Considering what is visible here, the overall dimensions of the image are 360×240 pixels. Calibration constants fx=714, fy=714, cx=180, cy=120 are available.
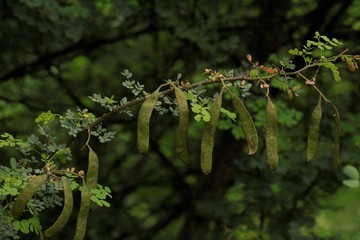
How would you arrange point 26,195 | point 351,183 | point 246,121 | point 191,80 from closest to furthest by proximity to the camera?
1. point 26,195
2. point 246,121
3. point 351,183
4. point 191,80

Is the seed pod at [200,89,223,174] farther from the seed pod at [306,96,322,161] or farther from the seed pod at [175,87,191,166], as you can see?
the seed pod at [306,96,322,161]

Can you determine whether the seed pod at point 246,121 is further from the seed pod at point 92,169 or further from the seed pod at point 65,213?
the seed pod at point 65,213

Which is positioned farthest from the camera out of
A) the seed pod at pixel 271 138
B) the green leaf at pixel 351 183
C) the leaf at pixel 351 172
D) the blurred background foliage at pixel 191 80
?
the blurred background foliage at pixel 191 80

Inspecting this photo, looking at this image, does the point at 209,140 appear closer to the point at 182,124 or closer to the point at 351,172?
the point at 182,124

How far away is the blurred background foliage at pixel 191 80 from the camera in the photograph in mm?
4762

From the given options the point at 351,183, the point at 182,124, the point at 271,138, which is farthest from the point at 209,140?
the point at 351,183

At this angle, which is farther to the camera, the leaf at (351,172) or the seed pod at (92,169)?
the leaf at (351,172)

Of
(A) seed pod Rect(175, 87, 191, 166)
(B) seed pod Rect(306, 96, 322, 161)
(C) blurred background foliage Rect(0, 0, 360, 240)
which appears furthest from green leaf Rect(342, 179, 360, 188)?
(A) seed pod Rect(175, 87, 191, 166)

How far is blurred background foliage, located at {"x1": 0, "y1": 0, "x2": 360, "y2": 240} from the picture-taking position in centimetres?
476

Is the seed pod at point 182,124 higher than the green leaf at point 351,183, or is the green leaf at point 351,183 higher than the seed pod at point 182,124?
the seed pod at point 182,124

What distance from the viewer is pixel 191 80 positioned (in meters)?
5.15

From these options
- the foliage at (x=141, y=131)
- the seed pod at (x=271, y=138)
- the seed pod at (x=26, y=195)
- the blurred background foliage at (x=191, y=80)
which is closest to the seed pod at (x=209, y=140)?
the foliage at (x=141, y=131)

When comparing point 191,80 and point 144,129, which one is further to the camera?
point 191,80

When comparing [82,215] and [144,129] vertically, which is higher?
[144,129]
